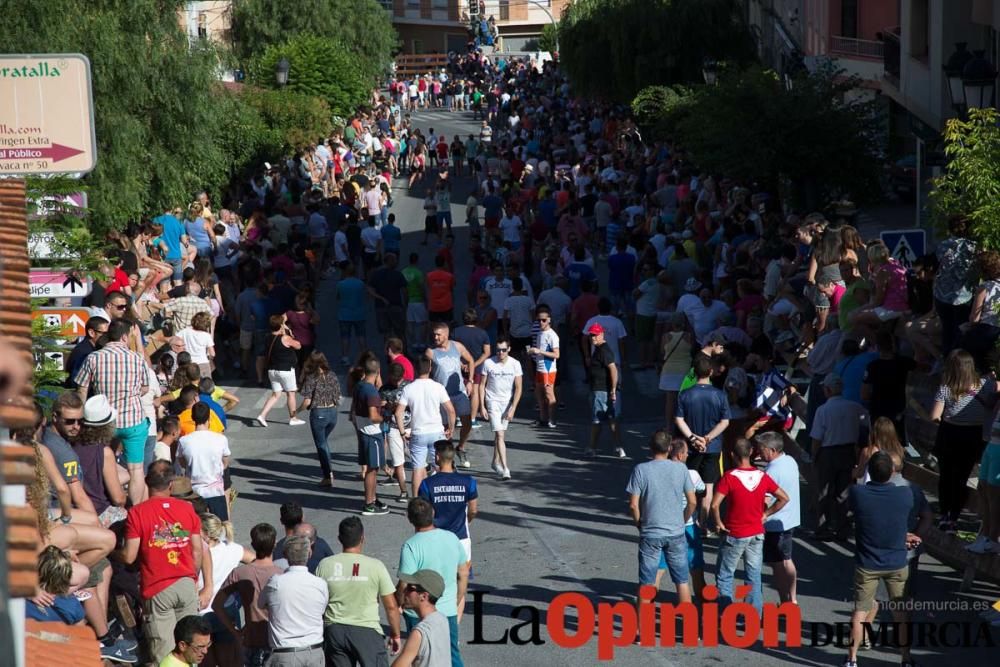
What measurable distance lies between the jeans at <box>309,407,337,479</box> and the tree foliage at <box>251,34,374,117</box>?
2844 cm

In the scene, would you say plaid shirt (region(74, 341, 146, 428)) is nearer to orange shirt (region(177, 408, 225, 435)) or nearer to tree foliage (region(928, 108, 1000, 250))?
orange shirt (region(177, 408, 225, 435))

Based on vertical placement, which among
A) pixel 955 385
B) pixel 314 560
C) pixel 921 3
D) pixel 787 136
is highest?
pixel 921 3

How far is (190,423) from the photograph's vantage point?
43.0 feet

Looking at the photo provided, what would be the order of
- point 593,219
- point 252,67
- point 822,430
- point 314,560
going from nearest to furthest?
point 314,560
point 822,430
point 593,219
point 252,67

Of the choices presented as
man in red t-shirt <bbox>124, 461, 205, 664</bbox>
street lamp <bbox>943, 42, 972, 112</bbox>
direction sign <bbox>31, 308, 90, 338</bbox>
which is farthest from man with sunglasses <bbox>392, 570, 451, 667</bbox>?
street lamp <bbox>943, 42, 972, 112</bbox>

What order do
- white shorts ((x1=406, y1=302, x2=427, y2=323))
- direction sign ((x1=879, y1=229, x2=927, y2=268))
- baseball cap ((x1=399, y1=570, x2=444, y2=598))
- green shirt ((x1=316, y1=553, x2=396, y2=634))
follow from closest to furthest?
baseball cap ((x1=399, y1=570, x2=444, y2=598))
green shirt ((x1=316, y1=553, x2=396, y2=634))
direction sign ((x1=879, y1=229, x2=927, y2=268))
white shorts ((x1=406, y1=302, x2=427, y2=323))

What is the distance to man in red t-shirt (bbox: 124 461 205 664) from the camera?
935 centimetres

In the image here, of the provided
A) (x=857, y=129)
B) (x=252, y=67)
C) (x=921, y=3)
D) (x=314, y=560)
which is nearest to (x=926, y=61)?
(x=921, y=3)

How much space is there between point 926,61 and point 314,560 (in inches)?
805

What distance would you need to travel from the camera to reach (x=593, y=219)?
1150 inches

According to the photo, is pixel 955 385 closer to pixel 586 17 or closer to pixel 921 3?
pixel 921 3

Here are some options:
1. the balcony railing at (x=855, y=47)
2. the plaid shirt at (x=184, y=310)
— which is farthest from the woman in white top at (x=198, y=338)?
the balcony railing at (x=855, y=47)

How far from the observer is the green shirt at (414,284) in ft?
67.7

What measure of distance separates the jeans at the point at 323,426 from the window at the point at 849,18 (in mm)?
23629
